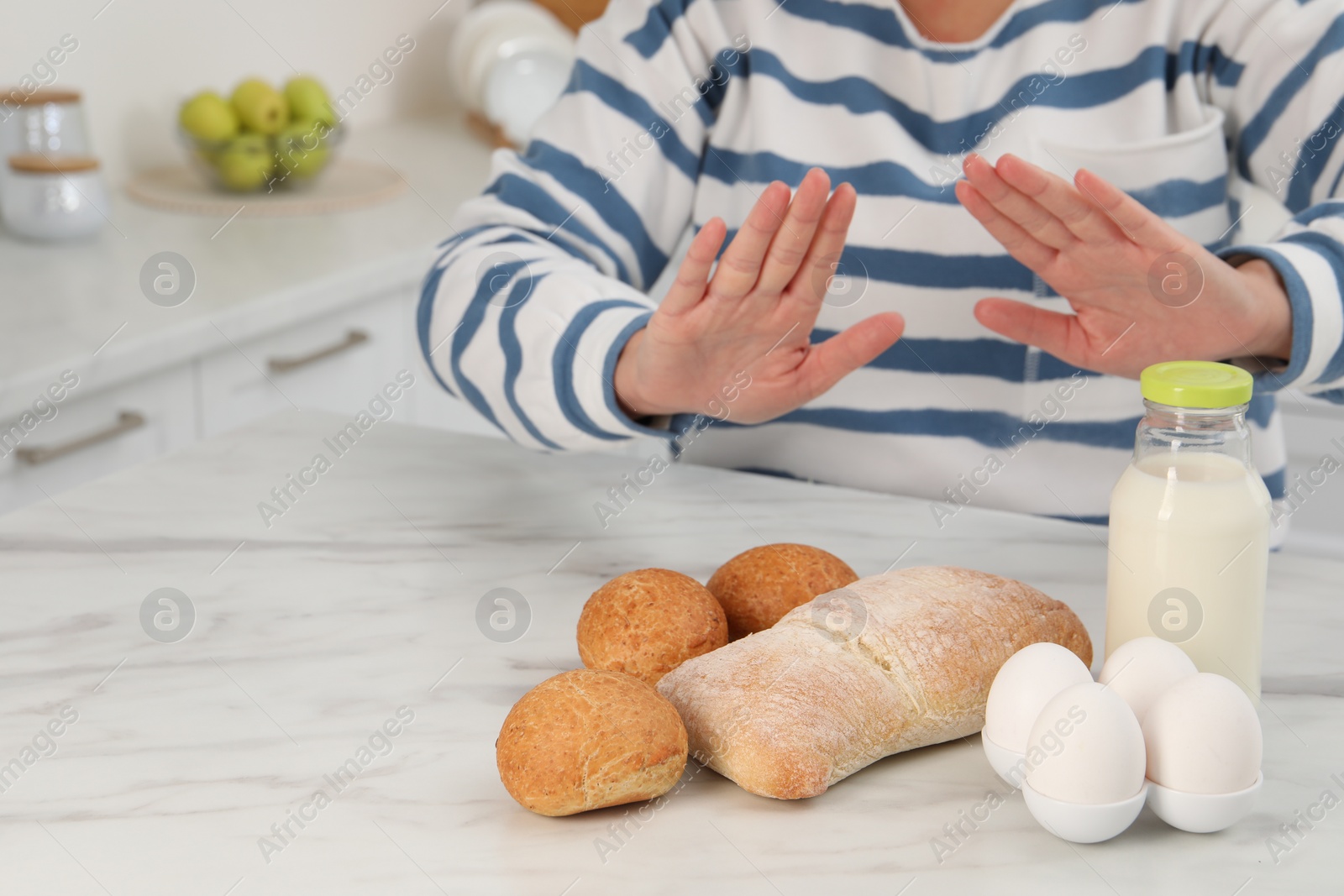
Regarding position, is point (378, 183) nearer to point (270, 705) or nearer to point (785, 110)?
point (785, 110)

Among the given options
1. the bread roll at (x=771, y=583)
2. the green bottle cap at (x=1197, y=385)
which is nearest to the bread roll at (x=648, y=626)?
the bread roll at (x=771, y=583)

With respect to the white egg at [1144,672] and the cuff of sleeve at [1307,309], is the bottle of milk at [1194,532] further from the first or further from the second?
the cuff of sleeve at [1307,309]

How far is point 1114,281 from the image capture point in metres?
0.87

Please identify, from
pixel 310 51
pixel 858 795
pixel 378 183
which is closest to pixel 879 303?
pixel 858 795

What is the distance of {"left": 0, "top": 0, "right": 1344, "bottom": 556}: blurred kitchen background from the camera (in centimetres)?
151

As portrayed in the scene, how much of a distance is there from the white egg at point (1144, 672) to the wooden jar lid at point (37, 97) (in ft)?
5.47

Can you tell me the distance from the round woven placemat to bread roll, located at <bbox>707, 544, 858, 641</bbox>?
145 centimetres

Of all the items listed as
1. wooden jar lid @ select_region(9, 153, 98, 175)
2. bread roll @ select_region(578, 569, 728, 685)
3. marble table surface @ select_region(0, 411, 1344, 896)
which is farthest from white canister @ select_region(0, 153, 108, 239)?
bread roll @ select_region(578, 569, 728, 685)

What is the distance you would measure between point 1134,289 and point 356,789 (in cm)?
59

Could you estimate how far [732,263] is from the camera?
84 cm

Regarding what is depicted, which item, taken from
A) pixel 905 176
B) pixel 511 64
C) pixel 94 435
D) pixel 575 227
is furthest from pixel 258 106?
pixel 905 176

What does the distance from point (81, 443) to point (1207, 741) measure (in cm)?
129

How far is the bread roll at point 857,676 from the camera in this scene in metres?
0.64

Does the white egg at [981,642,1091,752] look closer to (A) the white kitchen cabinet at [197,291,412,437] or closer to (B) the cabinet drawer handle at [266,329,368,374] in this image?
(A) the white kitchen cabinet at [197,291,412,437]
